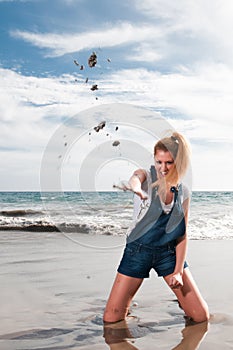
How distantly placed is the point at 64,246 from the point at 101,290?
129 inches

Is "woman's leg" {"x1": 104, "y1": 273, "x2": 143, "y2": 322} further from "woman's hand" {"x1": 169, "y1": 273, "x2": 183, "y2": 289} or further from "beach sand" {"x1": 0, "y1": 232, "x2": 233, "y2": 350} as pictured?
"woman's hand" {"x1": 169, "y1": 273, "x2": 183, "y2": 289}

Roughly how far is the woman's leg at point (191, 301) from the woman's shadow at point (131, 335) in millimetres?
60

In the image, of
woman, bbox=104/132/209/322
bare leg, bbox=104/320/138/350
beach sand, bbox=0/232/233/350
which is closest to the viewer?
Result: bare leg, bbox=104/320/138/350

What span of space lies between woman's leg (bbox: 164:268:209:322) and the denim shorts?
11cm

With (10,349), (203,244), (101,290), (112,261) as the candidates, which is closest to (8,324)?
(10,349)

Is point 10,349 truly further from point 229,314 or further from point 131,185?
point 229,314

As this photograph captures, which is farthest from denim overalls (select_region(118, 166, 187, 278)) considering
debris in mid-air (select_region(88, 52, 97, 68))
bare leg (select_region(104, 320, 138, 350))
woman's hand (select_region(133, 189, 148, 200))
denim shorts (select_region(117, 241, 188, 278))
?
debris in mid-air (select_region(88, 52, 97, 68))

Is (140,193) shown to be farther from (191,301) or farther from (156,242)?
(191,301)

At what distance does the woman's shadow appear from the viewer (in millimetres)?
3182

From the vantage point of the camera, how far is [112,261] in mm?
6492

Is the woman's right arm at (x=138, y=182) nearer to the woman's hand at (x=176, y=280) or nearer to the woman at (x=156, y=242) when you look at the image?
the woman at (x=156, y=242)

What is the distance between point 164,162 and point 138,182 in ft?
0.90

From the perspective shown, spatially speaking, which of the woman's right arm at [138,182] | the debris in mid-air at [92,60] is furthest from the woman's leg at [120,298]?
the debris in mid-air at [92,60]

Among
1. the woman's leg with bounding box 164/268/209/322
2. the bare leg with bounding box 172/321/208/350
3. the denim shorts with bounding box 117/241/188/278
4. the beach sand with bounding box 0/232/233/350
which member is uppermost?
the denim shorts with bounding box 117/241/188/278
